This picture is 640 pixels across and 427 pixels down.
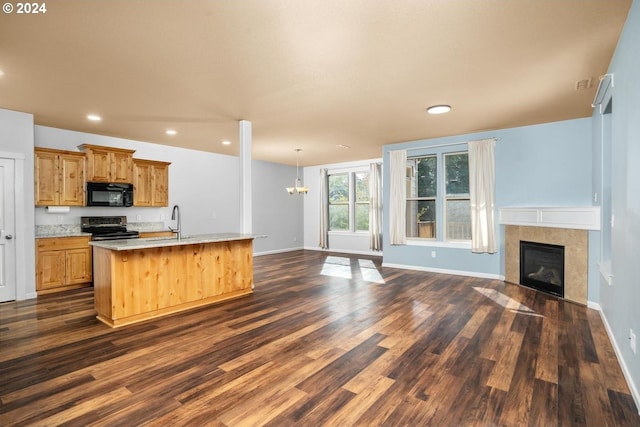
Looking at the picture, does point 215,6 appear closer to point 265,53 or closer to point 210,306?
point 265,53

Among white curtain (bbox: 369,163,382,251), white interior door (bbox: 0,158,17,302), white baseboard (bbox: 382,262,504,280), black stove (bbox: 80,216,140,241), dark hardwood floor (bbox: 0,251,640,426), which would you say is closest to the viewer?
dark hardwood floor (bbox: 0,251,640,426)

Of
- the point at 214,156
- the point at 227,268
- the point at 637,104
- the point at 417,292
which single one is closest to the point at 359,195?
the point at 214,156

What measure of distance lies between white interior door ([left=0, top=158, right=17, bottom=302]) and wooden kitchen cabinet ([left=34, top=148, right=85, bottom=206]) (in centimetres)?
50

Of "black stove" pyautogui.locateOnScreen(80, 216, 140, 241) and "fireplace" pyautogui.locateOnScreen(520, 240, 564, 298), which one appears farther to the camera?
"black stove" pyautogui.locateOnScreen(80, 216, 140, 241)

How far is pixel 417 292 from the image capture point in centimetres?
487

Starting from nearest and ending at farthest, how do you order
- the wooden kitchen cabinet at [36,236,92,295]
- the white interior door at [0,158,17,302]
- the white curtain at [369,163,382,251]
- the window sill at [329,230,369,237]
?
the white interior door at [0,158,17,302], the wooden kitchen cabinet at [36,236,92,295], the white curtain at [369,163,382,251], the window sill at [329,230,369,237]

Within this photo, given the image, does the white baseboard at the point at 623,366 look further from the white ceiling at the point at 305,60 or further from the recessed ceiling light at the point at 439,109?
the recessed ceiling light at the point at 439,109

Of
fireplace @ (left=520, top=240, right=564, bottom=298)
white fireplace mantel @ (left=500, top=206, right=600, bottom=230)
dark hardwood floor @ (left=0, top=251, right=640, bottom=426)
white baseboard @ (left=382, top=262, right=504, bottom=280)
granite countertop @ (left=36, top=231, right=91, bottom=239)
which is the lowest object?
dark hardwood floor @ (left=0, top=251, right=640, bottom=426)

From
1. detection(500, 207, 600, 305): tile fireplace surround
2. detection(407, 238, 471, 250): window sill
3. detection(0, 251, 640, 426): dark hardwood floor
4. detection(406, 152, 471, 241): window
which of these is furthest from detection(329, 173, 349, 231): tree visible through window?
detection(0, 251, 640, 426): dark hardwood floor

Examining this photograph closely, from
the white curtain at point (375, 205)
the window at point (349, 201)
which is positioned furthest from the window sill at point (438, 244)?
the window at point (349, 201)

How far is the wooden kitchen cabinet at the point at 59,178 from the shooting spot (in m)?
5.04

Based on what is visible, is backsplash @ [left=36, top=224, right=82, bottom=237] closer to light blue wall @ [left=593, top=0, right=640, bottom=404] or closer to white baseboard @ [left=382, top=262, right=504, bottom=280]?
white baseboard @ [left=382, top=262, right=504, bottom=280]

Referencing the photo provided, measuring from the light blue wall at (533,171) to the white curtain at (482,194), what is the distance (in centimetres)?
15

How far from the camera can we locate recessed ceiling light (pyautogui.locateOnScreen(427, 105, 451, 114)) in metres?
4.34
